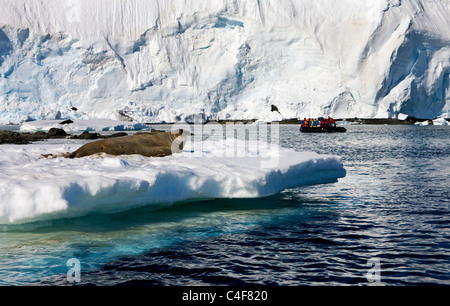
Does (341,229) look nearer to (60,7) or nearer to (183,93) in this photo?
(183,93)

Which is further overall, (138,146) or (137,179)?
(138,146)

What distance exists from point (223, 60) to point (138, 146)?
3618cm

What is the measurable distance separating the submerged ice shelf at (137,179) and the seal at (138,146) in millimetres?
359

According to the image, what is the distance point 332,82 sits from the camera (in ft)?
135

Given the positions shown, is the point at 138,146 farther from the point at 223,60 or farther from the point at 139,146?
the point at 223,60

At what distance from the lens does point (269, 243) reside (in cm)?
495

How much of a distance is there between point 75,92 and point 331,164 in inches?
1572

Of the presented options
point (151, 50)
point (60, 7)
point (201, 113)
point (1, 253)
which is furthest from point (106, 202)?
point (60, 7)

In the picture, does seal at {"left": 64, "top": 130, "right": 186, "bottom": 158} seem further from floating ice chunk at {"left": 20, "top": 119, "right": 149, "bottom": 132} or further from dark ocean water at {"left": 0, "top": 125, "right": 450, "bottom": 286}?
floating ice chunk at {"left": 20, "top": 119, "right": 149, "bottom": 132}

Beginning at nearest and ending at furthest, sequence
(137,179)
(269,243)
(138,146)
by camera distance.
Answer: (269,243)
(137,179)
(138,146)

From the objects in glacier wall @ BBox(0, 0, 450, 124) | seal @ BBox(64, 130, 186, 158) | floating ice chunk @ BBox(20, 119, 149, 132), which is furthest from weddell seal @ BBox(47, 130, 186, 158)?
glacier wall @ BBox(0, 0, 450, 124)

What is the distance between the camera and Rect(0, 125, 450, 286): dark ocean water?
3.96m

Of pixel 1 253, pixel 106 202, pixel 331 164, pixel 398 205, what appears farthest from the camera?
pixel 331 164

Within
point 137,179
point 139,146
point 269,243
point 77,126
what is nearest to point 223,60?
point 77,126
